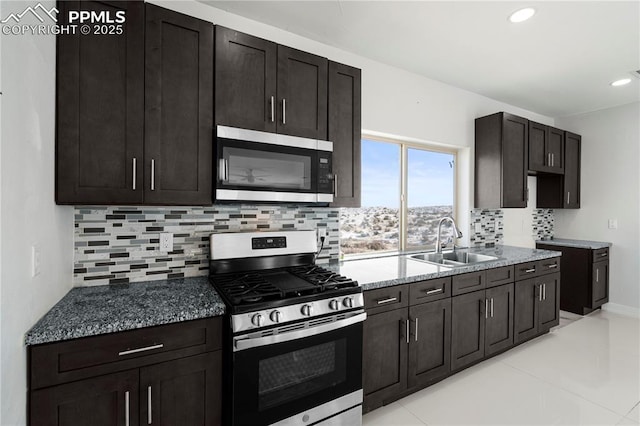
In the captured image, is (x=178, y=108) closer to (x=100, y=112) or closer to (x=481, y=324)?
(x=100, y=112)

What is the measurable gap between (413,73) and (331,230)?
182cm

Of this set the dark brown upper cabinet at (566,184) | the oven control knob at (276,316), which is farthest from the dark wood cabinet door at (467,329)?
the dark brown upper cabinet at (566,184)

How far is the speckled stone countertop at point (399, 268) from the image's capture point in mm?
2094

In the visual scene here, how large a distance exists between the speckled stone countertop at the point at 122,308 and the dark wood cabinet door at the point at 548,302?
3215 millimetres

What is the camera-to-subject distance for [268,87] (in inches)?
76.7

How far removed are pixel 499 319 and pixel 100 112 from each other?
3273 mm

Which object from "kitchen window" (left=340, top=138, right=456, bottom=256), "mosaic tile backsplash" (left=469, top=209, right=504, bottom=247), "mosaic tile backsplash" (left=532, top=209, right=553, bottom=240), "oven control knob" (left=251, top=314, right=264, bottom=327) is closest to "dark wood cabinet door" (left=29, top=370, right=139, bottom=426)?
"oven control knob" (left=251, top=314, right=264, bottom=327)

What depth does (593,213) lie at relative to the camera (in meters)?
4.33

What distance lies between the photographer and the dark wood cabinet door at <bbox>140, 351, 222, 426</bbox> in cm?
134

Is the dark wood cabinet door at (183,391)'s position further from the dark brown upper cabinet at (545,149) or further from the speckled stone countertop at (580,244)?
the speckled stone countertop at (580,244)

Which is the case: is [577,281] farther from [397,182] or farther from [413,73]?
[413,73]

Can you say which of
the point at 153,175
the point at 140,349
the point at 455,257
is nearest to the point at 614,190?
the point at 455,257

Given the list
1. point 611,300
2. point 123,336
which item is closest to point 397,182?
point 123,336

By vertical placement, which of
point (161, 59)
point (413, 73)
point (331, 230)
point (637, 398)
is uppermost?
point (413, 73)
